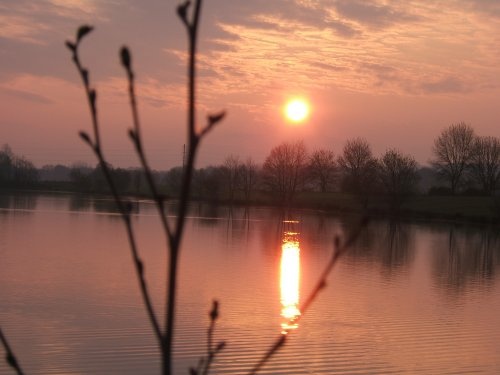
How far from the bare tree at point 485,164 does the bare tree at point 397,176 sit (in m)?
8.32

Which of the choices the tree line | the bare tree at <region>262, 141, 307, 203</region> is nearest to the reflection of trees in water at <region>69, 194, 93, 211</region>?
the tree line

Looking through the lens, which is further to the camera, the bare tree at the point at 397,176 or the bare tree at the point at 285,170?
the bare tree at the point at 285,170

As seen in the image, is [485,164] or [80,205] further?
[485,164]

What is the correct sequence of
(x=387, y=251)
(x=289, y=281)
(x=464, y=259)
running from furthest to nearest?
(x=387, y=251)
(x=464, y=259)
(x=289, y=281)

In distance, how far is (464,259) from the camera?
29.2 metres

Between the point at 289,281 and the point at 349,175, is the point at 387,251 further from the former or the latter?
the point at 349,175

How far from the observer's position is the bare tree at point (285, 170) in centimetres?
8556

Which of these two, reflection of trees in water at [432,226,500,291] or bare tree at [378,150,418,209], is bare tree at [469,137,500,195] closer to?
bare tree at [378,150,418,209]

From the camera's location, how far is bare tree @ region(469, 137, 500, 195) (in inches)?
2985

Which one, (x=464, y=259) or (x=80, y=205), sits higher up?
(x=80, y=205)

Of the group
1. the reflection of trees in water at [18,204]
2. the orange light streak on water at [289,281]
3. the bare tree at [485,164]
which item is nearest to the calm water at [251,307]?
the orange light streak on water at [289,281]

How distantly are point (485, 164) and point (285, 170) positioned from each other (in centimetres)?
2512

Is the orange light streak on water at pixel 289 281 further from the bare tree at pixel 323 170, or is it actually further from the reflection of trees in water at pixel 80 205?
the bare tree at pixel 323 170

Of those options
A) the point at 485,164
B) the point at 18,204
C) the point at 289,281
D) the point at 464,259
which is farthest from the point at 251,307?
the point at 485,164
